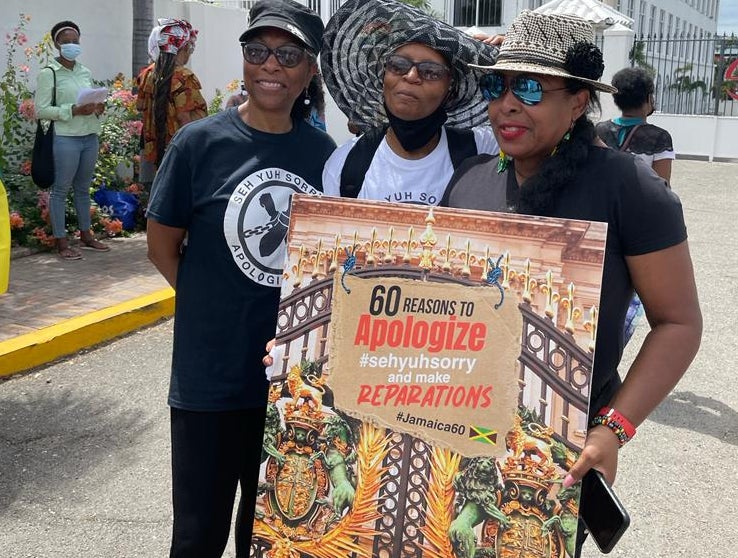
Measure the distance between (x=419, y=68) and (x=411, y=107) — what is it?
0.11 m

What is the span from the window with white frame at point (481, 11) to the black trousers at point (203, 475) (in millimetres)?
31352

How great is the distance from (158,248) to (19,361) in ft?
10.7

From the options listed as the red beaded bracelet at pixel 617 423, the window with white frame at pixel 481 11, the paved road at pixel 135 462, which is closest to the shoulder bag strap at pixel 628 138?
the paved road at pixel 135 462

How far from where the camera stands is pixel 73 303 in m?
6.14

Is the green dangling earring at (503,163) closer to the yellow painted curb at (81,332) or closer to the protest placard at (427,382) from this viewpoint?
the protest placard at (427,382)

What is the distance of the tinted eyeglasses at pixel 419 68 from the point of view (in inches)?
83.0

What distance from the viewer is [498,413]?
155 cm

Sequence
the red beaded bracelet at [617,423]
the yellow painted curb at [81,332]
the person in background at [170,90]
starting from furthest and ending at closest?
the person in background at [170,90], the yellow painted curb at [81,332], the red beaded bracelet at [617,423]

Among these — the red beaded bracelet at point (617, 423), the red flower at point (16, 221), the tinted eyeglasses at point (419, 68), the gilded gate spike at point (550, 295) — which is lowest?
the red flower at point (16, 221)

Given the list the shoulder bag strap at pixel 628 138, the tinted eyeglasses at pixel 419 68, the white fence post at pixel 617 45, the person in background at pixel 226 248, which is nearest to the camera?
the tinted eyeglasses at pixel 419 68

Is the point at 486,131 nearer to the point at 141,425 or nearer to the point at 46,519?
the point at 46,519

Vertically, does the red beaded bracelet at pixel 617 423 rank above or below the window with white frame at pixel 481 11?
below

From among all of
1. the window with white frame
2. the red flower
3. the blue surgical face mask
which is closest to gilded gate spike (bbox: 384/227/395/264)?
the blue surgical face mask

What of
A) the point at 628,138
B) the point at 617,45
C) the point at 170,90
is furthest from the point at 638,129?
the point at 617,45
